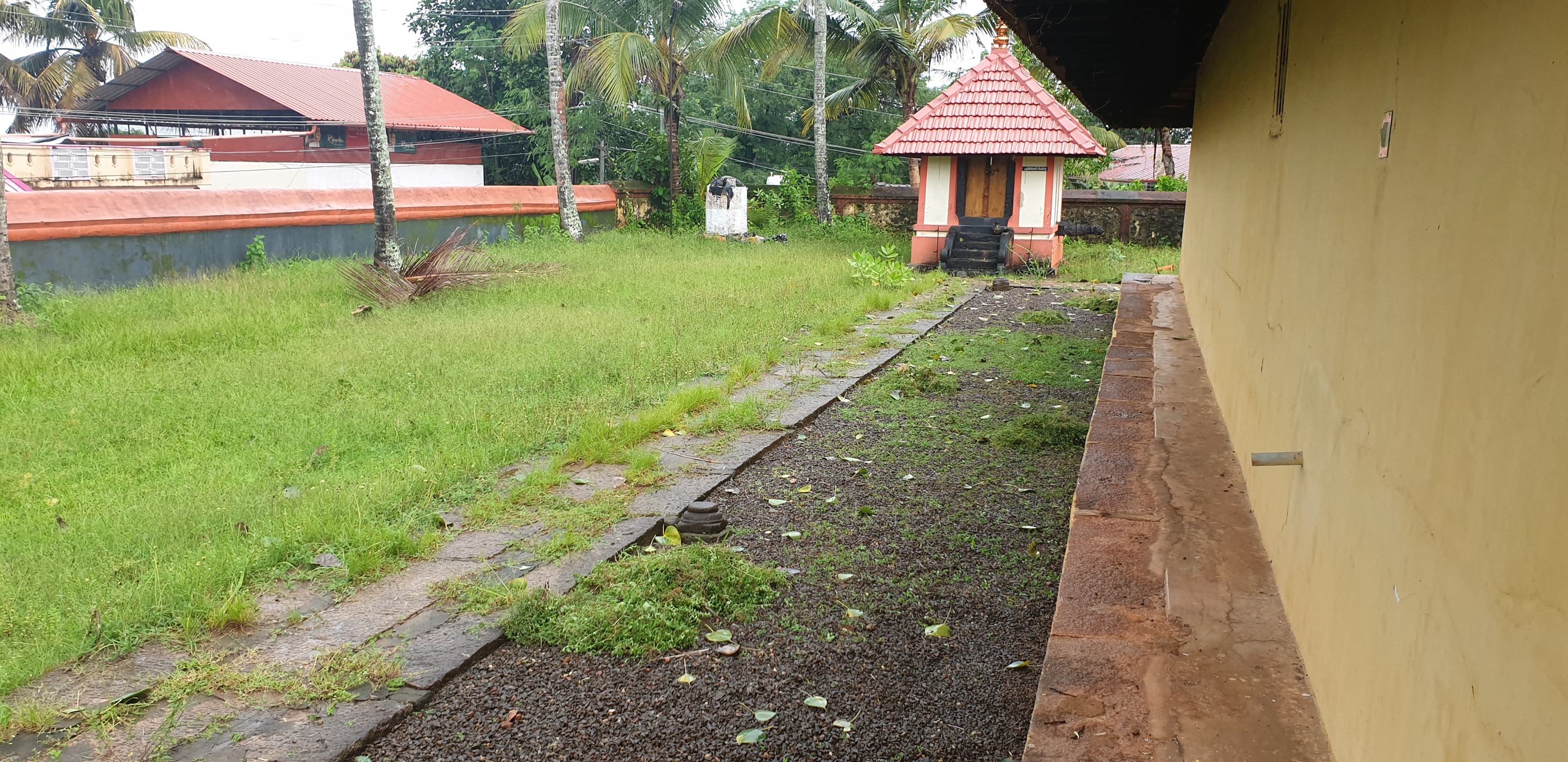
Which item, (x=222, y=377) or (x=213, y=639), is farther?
(x=222, y=377)

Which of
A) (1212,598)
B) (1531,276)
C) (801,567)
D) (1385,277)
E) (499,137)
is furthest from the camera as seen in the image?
(499,137)

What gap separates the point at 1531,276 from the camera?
53.5 inches

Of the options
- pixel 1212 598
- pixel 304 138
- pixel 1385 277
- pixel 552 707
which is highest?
pixel 304 138

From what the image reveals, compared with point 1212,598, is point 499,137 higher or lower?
higher

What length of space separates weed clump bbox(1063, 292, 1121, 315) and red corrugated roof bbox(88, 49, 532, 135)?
53.1ft

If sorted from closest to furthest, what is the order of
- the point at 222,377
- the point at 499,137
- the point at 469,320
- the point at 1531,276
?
the point at 1531,276, the point at 222,377, the point at 469,320, the point at 499,137

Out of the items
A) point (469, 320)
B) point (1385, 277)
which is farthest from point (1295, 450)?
A: point (469, 320)

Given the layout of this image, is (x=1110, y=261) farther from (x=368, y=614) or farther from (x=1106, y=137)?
(x=368, y=614)

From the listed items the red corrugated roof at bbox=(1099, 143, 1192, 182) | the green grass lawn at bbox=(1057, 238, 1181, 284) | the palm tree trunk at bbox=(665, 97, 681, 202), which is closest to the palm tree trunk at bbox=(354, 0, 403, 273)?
the palm tree trunk at bbox=(665, 97, 681, 202)

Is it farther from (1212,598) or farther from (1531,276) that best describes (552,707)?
(1531,276)

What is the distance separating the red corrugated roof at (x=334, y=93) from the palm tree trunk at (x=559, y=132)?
6892 millimetres

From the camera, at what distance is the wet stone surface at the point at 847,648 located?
2949mm

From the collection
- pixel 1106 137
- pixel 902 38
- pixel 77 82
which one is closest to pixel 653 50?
pixel 902 38

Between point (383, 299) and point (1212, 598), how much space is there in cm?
934
